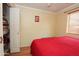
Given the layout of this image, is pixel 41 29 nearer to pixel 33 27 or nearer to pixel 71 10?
pixel 33 27

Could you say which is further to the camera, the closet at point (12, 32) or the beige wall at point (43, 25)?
the closet at point (12, 32)

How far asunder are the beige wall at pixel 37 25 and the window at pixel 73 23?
0.30 meters

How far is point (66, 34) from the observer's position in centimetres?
168

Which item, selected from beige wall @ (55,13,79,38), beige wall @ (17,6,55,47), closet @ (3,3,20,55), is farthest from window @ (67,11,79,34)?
closet @ (3,3,20,55)

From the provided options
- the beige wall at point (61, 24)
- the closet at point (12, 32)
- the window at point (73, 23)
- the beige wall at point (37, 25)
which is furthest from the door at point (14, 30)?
the window at point (73, 23)

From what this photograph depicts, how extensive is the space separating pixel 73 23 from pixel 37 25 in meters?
0.68

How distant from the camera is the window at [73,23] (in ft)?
5.28

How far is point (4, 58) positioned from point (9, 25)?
72.9 inches

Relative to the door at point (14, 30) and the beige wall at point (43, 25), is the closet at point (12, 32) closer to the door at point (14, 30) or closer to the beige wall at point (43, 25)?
the door at point (14, 30)

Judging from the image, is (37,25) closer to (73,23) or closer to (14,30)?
(73,23)

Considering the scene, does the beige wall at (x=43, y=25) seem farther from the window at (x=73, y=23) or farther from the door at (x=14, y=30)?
the door at (x=14, y=30)

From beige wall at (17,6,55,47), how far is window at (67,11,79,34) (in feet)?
0.98

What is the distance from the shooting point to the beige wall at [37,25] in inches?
64.6

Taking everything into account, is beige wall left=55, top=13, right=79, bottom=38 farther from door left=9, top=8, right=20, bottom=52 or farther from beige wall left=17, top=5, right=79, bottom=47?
door left=9, top=8, right=20, bottom=52
